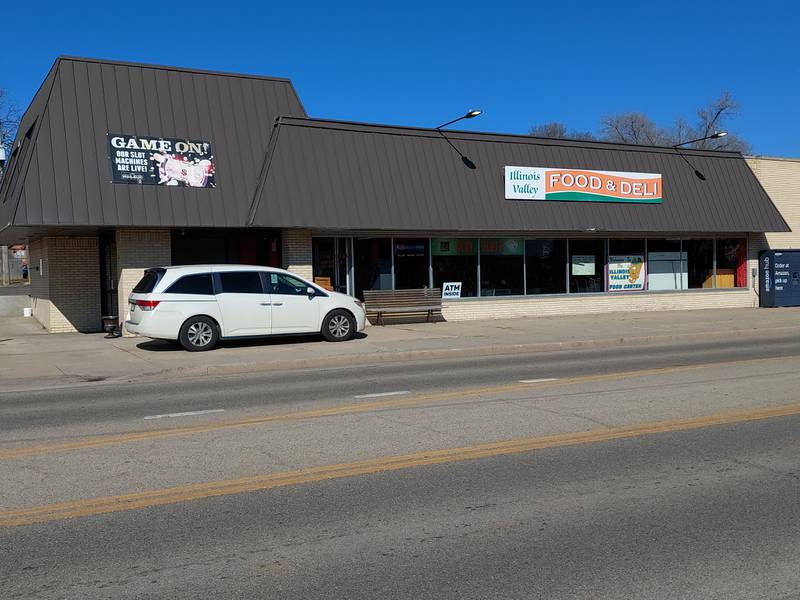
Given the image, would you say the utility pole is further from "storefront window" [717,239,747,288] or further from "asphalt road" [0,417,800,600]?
"asphalt road" [0,417,800,600]

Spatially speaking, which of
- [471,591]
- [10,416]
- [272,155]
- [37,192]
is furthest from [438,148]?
[471,591]

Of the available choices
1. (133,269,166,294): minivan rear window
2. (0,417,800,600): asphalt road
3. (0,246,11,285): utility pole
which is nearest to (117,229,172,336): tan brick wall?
(133,269,166,294): minivan rear window

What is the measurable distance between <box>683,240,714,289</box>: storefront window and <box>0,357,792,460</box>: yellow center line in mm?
14714

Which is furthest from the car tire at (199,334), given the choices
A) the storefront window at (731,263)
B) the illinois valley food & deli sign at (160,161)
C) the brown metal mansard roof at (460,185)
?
the storefront window at (731,263)

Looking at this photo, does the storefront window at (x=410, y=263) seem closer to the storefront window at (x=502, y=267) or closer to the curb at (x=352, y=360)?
the storefront window at (x=502, y=267)

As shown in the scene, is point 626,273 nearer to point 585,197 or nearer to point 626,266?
point 626,266

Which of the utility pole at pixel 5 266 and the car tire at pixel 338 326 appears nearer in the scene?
the car tire at pixel 338 326

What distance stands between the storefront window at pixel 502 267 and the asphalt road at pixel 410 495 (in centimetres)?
1269

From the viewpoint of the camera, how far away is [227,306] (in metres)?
15.5

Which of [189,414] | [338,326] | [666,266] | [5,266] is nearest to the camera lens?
[189,414]

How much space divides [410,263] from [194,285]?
8.01 metres

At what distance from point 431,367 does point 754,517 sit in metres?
8.48

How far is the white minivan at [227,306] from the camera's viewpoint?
15008 mm

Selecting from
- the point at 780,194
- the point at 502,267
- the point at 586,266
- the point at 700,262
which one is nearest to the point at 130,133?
the point at 502,267
